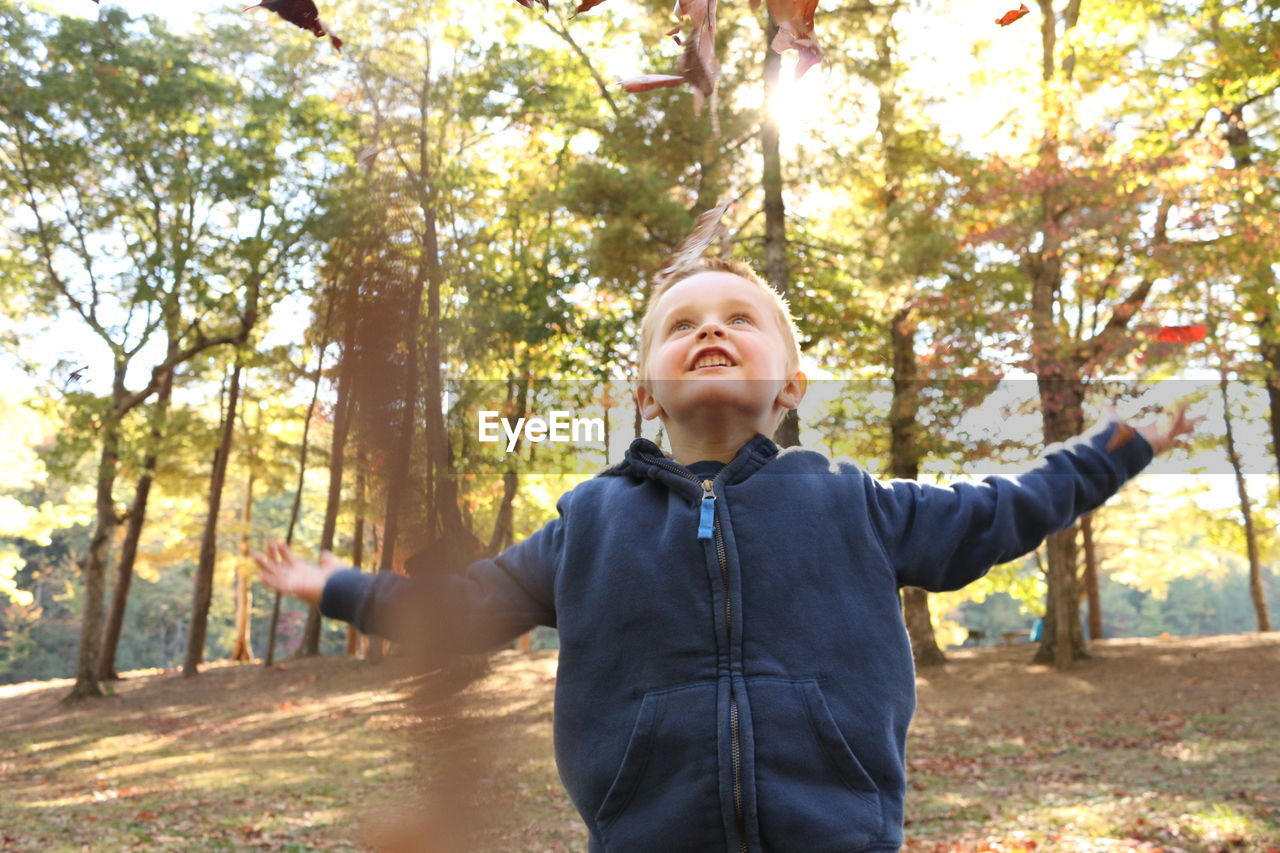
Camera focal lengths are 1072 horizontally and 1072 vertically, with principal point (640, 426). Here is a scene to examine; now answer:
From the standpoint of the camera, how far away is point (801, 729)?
178 cm

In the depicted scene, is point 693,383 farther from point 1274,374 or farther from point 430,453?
point 1274,374

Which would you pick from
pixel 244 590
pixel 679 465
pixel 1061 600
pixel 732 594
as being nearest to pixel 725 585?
pixel 732 594

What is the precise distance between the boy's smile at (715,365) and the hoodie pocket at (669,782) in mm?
520

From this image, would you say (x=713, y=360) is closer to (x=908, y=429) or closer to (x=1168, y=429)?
(x=1168, y=429)

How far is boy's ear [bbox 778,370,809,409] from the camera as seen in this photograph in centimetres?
219

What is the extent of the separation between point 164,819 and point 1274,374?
521 inches

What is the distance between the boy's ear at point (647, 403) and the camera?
7.13 feet

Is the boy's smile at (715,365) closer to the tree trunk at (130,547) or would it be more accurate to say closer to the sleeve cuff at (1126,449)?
the sleeve cuff at (1126,449)

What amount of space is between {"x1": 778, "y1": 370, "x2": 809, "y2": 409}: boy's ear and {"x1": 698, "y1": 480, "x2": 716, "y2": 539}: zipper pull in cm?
29

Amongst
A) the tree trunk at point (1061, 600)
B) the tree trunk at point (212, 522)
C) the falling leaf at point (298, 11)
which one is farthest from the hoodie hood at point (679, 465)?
the tree trunk at point (1061, 600)

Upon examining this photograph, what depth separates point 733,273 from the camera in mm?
Result: 2170

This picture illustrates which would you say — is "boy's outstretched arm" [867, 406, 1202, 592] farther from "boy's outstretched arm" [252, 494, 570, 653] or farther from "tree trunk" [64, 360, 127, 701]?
"tree trunk" [64, 360, 127, 701]

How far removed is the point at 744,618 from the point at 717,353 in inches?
19.6

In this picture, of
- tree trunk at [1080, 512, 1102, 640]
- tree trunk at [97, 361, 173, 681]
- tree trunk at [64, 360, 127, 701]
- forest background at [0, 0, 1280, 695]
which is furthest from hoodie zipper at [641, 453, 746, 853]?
tree trunk at [1080, 512, 1102, 640]
